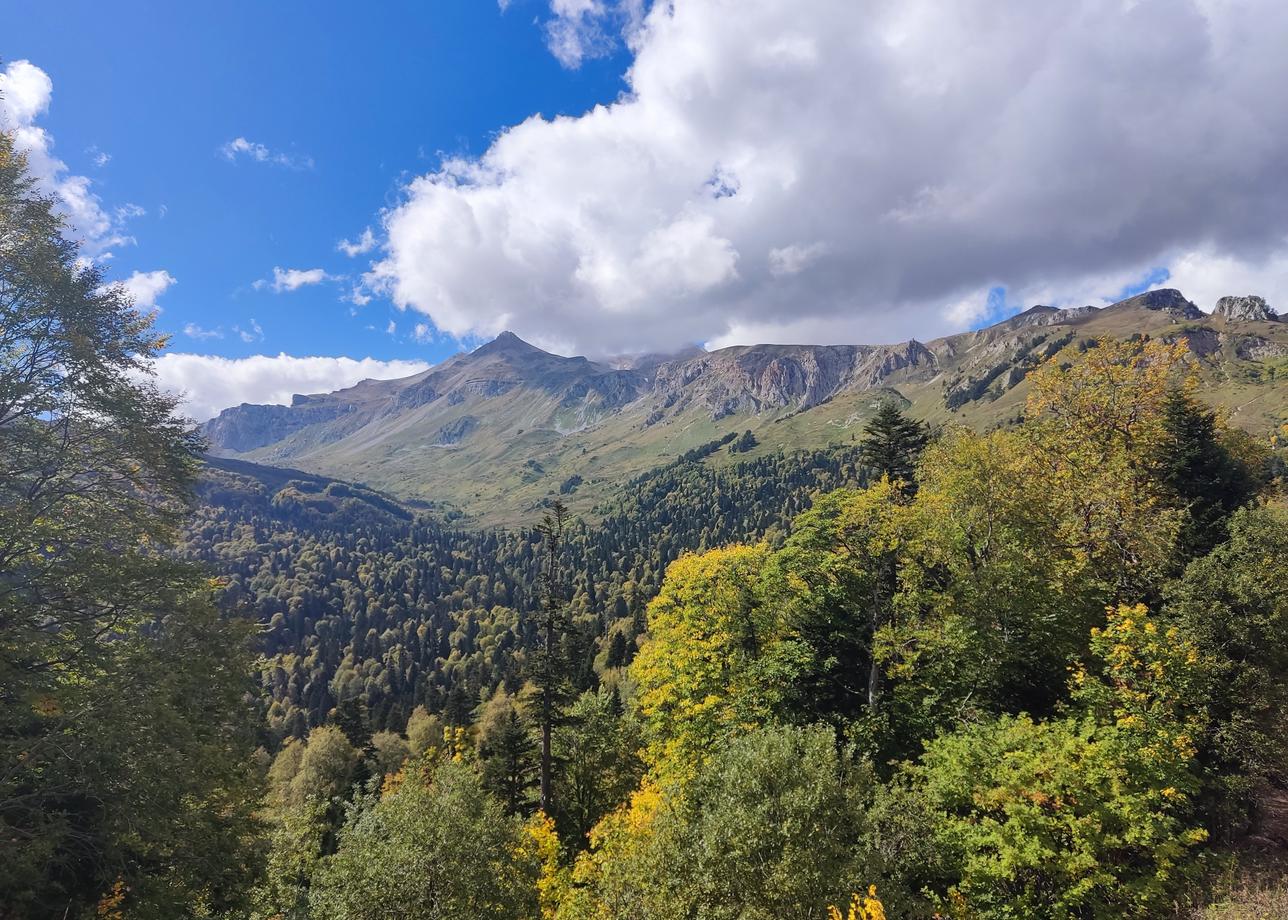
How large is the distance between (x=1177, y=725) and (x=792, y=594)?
16.6 metres

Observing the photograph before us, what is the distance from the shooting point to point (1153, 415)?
34.0 m

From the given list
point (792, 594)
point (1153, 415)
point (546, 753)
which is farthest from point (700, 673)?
point (1153, 415)

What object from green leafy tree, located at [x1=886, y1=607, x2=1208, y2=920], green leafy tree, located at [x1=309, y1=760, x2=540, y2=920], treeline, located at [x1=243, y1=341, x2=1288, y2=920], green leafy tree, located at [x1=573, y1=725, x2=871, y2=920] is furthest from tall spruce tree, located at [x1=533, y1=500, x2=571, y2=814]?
green leafy tree, located at [x1=886, y1=607, x2=1208, y2=920]

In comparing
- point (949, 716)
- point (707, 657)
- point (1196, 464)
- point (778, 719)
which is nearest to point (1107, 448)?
point (1196, 464)

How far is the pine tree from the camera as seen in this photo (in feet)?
157

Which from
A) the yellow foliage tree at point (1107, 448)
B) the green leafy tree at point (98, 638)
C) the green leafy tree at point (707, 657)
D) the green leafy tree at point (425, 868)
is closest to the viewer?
the green leafy tree at point (98, 638)

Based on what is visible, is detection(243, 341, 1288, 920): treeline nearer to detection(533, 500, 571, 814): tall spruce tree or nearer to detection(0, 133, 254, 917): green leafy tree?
detection(533, 500, 571, 814): tall spruce tree

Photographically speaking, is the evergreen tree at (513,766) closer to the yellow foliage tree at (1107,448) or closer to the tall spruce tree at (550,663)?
the tall spruce tree at (550,663)

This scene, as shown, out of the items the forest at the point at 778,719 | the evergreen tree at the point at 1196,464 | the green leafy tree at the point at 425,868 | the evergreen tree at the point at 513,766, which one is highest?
the evergreen tree at the point at 1196,464

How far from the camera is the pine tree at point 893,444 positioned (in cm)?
4791

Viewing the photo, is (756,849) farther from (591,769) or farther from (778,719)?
(591,769)

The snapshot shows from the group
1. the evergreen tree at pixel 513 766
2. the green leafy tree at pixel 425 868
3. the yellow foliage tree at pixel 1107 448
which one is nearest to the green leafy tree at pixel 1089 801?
the yellow foliage tree at pixel 1107 448

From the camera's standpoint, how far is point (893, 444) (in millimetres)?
48750

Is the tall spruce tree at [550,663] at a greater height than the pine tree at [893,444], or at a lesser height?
lesser
